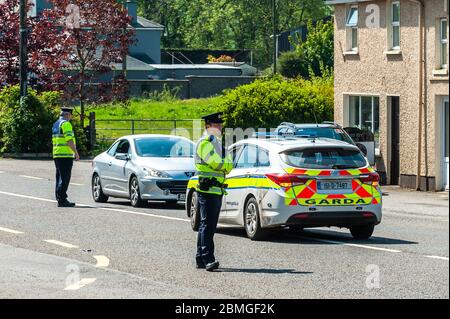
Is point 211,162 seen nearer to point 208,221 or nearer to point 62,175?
point 208,221

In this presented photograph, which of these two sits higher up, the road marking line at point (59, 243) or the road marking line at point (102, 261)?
the road marking line at point (59, 243)

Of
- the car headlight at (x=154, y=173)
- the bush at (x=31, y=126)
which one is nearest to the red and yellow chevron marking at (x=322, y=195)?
the car headlight at (x=154, y=173)

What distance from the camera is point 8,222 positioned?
2152 centimetres

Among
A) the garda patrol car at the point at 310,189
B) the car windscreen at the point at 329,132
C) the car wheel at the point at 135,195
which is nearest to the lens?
the garda patrol car at the point at 310,189

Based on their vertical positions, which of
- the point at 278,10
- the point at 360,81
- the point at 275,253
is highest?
the point at 278,10

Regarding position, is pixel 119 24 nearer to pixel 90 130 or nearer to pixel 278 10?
pixel 90 130

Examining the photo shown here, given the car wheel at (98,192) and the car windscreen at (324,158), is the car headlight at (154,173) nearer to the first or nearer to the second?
→ the car wheel at (98,192)

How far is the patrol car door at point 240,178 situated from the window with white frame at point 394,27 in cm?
1632

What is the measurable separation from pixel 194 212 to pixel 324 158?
2.62m

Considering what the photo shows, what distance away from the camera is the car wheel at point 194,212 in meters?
19.5
